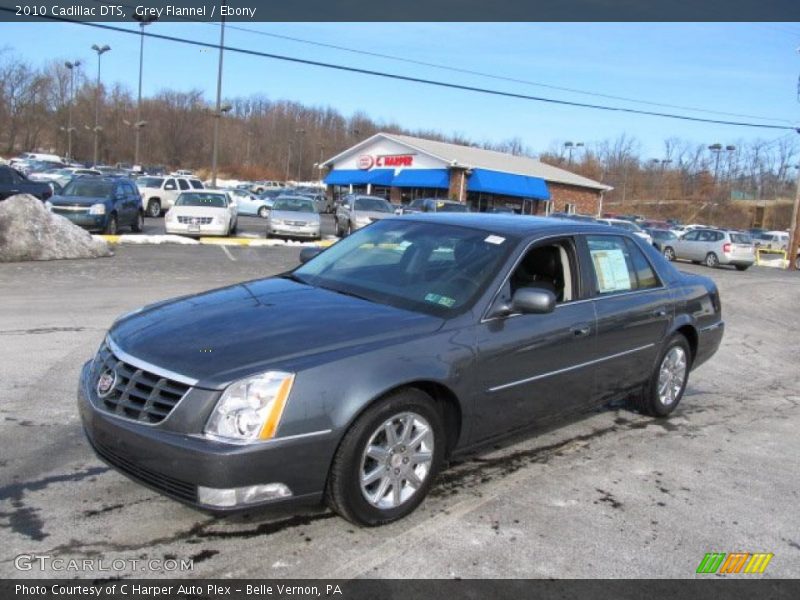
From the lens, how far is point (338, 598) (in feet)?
9.59

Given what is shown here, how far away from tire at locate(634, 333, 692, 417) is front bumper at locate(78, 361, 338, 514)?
11.3 feet

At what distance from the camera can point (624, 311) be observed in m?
5.14

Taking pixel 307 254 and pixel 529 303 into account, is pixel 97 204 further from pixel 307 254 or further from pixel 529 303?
pixel 529 303

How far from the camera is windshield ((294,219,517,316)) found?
418 cm

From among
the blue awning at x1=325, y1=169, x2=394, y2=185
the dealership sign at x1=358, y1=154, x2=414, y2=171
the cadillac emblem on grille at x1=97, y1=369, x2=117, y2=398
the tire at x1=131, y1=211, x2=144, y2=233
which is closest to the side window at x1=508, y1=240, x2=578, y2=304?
the cadillac emblem on grille at x1=97, y1=369, x2=117, y2=398

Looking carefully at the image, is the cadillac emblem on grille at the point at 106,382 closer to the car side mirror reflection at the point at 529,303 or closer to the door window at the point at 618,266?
the car side mirror reflection at the point at 529,303

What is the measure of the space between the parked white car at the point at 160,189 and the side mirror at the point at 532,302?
98.0ft

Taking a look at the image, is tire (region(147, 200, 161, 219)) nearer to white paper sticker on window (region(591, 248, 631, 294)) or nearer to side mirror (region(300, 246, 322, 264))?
side mirror (region(300, 246, 322, 264))

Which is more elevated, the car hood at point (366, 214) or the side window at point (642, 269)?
the car hood at point (366, 214)

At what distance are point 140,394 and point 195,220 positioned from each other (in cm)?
1776

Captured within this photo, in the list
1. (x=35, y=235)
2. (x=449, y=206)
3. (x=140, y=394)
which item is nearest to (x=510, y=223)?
(x=140, y=394)

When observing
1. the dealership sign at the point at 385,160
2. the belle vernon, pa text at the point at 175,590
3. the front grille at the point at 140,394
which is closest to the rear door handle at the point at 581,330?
the belle vernon, pa text at the point at 175,590

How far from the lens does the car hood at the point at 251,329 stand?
3.25 m

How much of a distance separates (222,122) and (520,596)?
125110 mm
